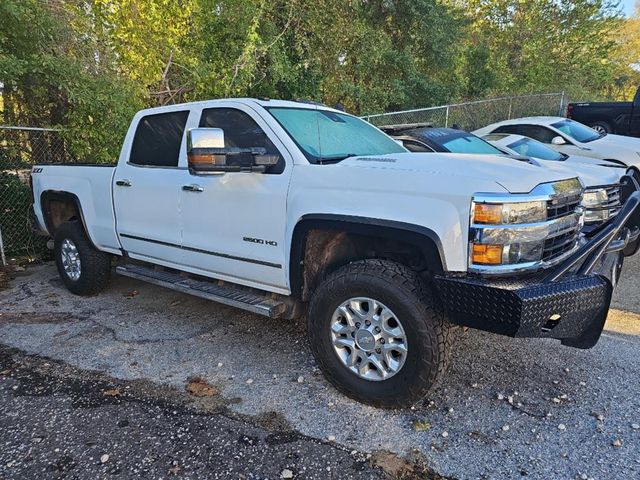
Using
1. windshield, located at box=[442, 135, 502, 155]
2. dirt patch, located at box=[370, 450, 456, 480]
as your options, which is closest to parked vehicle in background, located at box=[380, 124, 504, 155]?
windshield, located at box=[442, 135, 502, 155]

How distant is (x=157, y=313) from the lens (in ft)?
16.4

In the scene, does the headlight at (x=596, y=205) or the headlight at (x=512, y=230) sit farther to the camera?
the headlight at (x=596, y=205)

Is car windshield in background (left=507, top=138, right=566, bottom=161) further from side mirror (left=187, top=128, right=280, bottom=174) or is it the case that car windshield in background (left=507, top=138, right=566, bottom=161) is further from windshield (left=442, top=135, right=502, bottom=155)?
side mirror (left=187, top=128, right=280, bottom=174)

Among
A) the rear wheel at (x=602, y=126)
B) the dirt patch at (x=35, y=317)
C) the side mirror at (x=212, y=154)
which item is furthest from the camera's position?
the rear wheel at (x=602, y=126)

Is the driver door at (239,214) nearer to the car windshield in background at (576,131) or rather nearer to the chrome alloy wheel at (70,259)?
the chrome alloy wheel at (70,259)

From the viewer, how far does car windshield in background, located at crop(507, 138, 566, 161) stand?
25.8ft

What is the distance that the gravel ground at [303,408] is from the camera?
268 cm

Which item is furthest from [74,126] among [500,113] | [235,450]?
[500,113]

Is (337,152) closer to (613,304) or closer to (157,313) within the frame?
(157,313)

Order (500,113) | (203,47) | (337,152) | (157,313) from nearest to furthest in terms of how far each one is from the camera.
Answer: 1. (337,152)
2. (157,313)
3. (203,47)
4. (500,113)

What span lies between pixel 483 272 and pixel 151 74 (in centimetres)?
748

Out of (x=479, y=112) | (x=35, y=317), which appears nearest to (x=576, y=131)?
(x=479, y=112)

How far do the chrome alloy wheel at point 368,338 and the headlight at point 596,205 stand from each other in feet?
8.76

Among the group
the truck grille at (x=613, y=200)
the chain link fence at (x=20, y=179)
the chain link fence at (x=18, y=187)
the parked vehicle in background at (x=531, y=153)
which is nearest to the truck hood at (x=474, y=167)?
the parked vehicle in background at (x=531, y=153)
